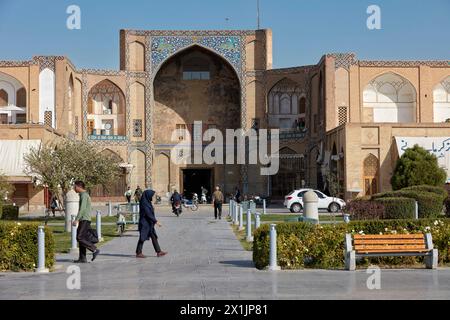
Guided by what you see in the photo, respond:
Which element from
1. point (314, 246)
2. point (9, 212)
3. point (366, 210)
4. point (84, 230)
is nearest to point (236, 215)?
point (366, 210)

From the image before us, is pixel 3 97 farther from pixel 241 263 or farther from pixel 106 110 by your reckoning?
pixel 241 263

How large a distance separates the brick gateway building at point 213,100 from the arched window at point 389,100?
5cm

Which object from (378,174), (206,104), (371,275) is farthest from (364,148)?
(371,275)

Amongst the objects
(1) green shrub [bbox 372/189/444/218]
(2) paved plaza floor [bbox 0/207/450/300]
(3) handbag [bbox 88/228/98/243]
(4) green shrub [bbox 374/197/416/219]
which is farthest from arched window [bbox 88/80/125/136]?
(3) handbag [bbox 88/228/98/243]

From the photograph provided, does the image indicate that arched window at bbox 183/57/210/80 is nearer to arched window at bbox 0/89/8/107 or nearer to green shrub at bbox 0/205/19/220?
Result: arched window at bbox 0/89/8/107

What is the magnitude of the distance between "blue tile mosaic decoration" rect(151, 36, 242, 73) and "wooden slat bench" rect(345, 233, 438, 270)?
30.8 m

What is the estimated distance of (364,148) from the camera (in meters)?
34.1

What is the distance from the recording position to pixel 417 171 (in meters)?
30.5

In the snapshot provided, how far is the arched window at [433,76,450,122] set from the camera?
4009 centimetres

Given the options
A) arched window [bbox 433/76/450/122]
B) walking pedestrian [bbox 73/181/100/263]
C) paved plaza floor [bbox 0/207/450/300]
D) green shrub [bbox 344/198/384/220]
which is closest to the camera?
paved plaza floor [bbox 0/207/450/300]

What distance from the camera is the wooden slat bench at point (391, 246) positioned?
11875 mm

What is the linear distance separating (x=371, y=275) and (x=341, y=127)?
24217mm

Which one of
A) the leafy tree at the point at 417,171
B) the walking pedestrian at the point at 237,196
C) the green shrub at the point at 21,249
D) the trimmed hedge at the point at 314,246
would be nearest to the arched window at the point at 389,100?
the walking pedestrian at the point at 237,196

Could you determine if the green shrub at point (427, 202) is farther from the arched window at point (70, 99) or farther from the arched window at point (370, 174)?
the arched window at point (70, 99)
